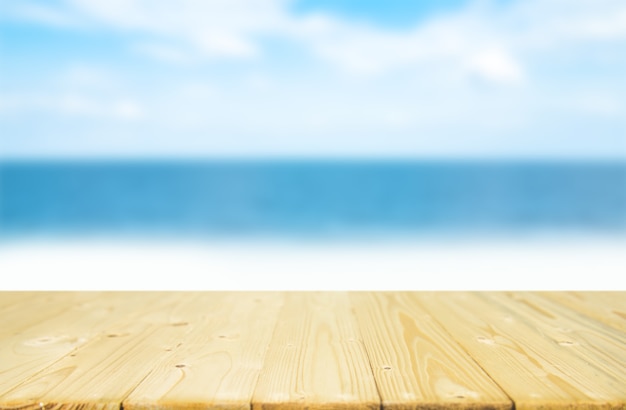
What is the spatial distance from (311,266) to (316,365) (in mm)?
2582

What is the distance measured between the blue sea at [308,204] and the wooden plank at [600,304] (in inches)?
136

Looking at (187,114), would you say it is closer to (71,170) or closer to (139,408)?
(71,170)

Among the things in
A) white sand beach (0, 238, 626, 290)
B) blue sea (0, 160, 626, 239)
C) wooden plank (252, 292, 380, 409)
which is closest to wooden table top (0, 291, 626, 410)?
wooden plank (252, 292, 380, 409)

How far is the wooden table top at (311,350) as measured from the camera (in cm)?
75

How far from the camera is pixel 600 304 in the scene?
1.30 metres

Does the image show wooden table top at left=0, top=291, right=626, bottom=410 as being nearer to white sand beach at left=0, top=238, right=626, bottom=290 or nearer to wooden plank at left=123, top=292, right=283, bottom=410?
wooden plank at left=123, top=292, right=283, bottom=410

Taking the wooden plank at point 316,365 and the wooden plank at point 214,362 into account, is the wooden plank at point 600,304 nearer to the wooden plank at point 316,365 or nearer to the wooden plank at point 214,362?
the wooden plank at point 316,365

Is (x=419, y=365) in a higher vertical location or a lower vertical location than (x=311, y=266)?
higher

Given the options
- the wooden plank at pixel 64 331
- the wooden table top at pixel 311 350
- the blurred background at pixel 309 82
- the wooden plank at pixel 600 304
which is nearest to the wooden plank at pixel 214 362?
the wooden table top at pixel 311 350

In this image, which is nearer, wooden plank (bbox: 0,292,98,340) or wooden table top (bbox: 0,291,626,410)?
wooden table top (bbox: 0,291,626,410)

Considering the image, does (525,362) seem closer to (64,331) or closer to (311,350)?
(311,350)

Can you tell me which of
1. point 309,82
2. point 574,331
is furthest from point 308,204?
point 309,82

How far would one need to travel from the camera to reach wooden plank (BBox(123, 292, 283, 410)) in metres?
0.74

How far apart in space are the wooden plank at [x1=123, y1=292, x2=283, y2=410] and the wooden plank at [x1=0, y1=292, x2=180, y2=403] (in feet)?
0.42
